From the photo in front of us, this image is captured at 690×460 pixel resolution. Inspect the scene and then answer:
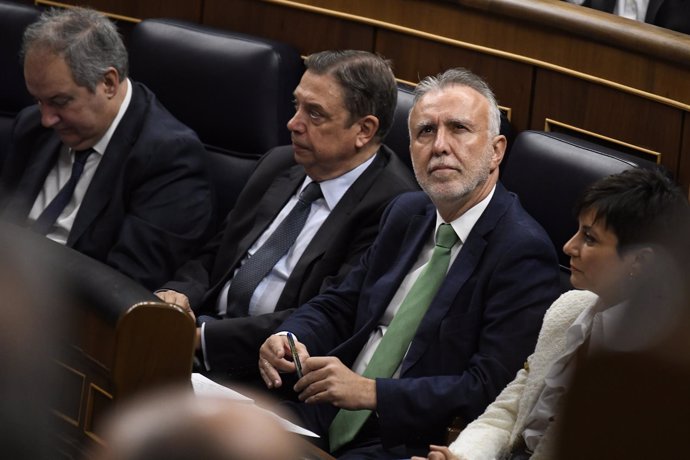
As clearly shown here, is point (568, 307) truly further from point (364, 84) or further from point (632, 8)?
point (632, 8)

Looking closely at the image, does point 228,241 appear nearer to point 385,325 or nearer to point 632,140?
point 385,325

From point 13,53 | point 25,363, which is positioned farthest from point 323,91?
point 25,363

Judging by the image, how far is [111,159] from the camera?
6.59ft

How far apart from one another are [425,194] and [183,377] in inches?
26.5

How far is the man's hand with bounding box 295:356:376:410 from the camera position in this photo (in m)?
1.45

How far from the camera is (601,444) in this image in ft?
0.87

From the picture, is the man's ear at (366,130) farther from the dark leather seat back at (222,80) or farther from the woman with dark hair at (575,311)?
the woman with dark hair at (575,311)

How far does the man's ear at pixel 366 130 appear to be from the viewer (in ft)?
6.08

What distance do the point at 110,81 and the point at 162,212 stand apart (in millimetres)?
270

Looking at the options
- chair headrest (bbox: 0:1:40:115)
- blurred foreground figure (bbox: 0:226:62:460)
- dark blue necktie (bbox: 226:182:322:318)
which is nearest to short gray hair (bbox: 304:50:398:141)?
dark blue necktie (bbox: 226:182:322:318)

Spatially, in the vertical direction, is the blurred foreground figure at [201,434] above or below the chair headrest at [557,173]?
above

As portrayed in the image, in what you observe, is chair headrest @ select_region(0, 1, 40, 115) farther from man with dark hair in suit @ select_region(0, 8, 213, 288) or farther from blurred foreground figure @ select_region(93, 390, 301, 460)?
blurred foreground figure @ select_region(93, 390, 301, 460)

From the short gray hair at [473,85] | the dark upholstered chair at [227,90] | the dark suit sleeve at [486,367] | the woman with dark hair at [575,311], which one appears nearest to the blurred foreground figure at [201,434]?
the woman with dark hair at [575,311]

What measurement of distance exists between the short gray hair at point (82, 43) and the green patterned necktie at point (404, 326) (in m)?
0.82
